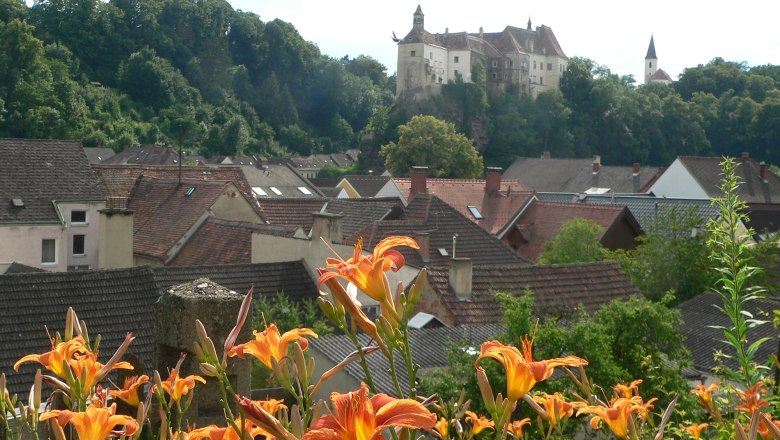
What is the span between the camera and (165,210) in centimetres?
2814

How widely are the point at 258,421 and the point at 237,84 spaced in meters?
137

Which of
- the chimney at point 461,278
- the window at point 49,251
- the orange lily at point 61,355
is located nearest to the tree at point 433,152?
the window at point 49,251

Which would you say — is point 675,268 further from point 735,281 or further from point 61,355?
point 61,355

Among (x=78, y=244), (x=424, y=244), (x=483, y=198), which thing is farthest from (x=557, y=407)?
(x=483, y=198)

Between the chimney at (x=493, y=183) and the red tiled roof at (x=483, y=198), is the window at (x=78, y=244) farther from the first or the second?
the chimney at (x=493, y=183)

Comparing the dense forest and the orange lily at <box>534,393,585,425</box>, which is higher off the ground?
the dense forest

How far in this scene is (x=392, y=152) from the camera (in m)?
84.9

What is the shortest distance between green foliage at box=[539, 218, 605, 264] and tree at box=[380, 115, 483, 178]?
5000 cm

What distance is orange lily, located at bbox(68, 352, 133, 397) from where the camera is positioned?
7.40ft

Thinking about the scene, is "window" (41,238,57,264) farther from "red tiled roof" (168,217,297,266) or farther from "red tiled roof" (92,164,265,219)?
"red tiled roof" (168,217,297,266)

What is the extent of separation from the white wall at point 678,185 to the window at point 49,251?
119 ft

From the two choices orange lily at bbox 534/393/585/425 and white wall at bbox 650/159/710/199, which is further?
white wall at bbox 650/159/710/199

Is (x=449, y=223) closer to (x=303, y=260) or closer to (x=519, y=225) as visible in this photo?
(x=303, y=260)

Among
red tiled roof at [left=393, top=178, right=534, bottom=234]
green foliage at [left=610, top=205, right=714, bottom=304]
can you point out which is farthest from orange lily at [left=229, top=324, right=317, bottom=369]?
red tiled roof at [left=393, top=178, right=534, bottom=234]
